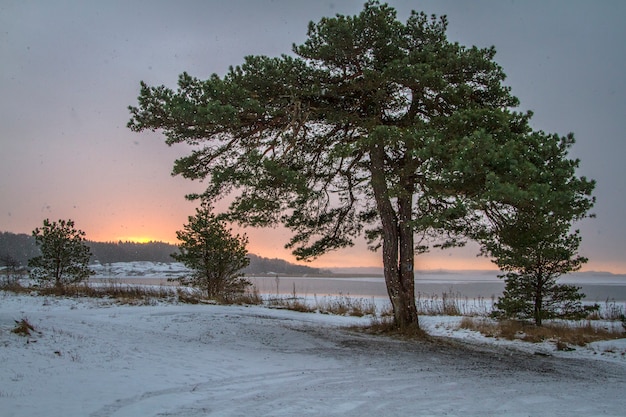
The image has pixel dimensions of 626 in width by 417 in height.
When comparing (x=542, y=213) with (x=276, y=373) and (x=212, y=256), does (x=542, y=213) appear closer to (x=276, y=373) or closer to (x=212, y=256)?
(x=276, y=373)

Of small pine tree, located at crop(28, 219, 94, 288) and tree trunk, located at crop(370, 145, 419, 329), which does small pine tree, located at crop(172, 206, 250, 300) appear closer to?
small pine tree, located at crop(28, 219, 94, 288)

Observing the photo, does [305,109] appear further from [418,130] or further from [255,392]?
[255,392]

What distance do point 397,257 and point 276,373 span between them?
6.02 m

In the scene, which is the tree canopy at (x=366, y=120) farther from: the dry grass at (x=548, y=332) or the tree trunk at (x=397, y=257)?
the dry grass at (x=548, y=332)

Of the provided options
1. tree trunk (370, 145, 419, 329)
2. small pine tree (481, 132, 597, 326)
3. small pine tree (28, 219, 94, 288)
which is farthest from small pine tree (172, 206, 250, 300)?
small pine tree (481, 132, 597, 326)

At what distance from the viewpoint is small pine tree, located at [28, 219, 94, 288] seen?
692 inches

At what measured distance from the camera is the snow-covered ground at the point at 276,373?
441 cm

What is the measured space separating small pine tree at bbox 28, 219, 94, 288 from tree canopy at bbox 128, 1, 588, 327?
10.7 meters

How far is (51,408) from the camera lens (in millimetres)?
3988

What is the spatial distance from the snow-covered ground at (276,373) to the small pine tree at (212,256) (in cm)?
650

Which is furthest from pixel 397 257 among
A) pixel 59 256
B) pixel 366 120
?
pixel 59 256

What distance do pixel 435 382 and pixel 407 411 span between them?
5.72ft

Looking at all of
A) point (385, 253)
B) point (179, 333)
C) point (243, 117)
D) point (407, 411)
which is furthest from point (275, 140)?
point (407, 411)

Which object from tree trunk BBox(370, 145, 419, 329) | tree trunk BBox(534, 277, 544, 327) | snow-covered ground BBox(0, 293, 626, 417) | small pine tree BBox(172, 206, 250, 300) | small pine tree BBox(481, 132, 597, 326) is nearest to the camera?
snow-covered ground BBox(0, 293, 626, 417)
